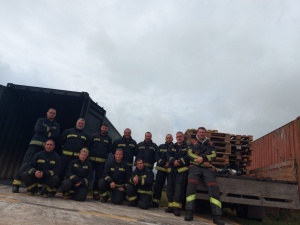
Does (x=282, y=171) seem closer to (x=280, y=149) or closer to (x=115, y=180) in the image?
(x=280, y=149)

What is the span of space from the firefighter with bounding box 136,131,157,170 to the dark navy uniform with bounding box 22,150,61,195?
6.91 feet

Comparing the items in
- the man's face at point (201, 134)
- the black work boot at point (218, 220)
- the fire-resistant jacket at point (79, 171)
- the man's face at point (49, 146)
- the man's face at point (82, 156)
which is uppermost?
the man's face at point (201, 134)

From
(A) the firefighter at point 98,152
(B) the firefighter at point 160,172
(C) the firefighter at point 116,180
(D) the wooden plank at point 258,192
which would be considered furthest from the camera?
(A) the firefighter at point 98,152

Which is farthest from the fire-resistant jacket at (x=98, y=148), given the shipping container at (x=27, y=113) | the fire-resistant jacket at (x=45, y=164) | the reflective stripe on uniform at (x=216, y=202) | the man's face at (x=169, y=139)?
the reflective stripe on uniform at (x=216, y=202)

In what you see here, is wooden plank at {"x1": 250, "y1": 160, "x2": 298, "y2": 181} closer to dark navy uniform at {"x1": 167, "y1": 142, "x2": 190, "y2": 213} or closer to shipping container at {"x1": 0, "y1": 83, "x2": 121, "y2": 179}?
dark navy uniform at {"x1": 167, "y1": 142, "x2": 190, "y2": 213}

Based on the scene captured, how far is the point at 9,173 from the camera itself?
8.49 meters

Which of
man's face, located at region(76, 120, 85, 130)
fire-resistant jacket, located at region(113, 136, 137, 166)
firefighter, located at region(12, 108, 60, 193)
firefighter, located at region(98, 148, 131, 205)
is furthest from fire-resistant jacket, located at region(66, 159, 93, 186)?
fire-resistant jacket, located at region(113, 136, 137, 166)

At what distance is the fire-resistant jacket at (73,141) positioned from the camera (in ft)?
21.4

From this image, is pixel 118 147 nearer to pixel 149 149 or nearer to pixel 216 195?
pixel 149 149

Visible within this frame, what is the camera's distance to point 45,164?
5.95m

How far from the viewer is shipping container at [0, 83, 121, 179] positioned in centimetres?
744

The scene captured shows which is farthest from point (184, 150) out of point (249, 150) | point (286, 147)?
point (286, 147)

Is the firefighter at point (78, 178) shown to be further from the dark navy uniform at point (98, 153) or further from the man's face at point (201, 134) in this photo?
the man's face at point (201, 134)

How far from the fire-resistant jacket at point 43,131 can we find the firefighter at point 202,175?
3.46 metres
